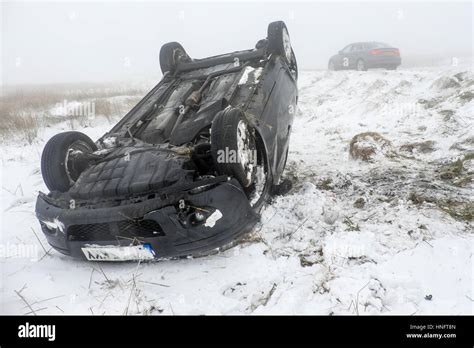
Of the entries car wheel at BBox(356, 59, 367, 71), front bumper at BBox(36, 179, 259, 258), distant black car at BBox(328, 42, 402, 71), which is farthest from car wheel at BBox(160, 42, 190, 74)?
car wheel at BBox(356, 59, 367, 71)

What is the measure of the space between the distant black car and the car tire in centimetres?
1131

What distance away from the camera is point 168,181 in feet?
8.75

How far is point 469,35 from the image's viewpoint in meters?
35.5

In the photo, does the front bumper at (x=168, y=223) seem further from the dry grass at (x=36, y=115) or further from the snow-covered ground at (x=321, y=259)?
the dry grass at (x=36, y=115)

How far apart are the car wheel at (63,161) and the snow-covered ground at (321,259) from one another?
2.32ft

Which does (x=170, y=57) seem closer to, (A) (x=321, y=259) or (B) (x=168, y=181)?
(B) (x=168, y=181)

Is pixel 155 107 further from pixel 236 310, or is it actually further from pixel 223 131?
pixel 236 310

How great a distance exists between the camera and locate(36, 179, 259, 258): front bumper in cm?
246

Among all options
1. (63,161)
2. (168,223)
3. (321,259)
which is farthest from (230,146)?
(63,161)

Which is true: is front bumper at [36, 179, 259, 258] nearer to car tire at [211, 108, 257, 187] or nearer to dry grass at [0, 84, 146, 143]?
car tire at [211, 108, 257, 187]

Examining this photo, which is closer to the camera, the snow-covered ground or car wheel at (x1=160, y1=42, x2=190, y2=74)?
the snow-covered ground
